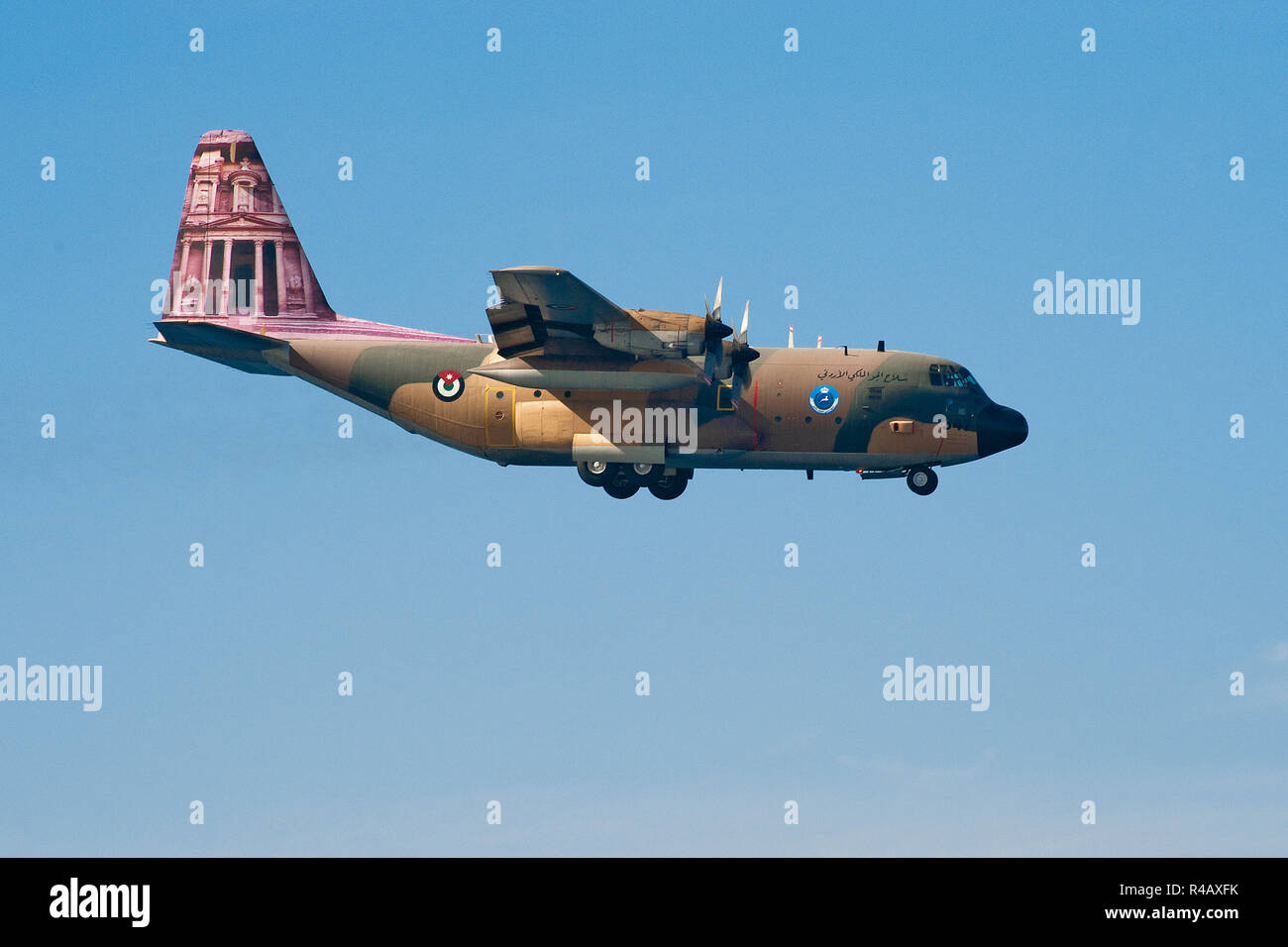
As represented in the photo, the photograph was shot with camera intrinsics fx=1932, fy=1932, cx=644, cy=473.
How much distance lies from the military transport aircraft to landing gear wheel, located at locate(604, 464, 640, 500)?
0.05 metres

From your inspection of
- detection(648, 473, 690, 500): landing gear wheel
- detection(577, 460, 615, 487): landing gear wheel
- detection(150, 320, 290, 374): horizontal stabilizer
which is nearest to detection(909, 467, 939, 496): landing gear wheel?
detection(648, 473, 690, 500): landing gear wheel

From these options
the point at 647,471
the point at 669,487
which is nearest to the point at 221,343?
the point at 647,471

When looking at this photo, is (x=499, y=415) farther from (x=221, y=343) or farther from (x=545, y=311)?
(x=221, y=343)

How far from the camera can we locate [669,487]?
171ft

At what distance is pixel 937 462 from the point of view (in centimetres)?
5175

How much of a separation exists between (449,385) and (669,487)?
21.3ft

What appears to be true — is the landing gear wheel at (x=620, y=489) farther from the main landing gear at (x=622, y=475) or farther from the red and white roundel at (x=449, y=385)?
the red and white roundel at (x=449, y=385)

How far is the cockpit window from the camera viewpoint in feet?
170

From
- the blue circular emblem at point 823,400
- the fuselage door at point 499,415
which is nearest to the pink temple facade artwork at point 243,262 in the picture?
the fuselage door at point 499,415

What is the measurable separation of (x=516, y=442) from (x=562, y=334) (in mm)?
3291

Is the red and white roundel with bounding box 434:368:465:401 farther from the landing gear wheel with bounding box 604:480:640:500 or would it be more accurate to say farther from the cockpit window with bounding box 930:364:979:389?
the cockpit window with bounding box 930:364:979:389
